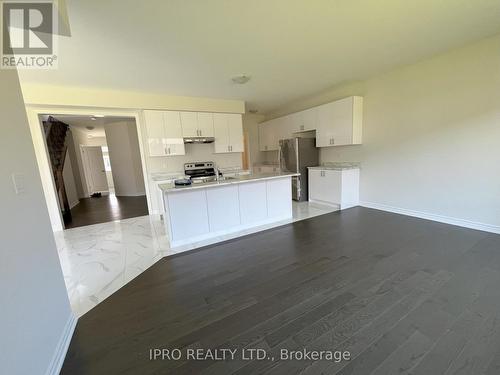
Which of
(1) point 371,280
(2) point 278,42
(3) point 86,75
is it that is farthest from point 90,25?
(1) point 371,280

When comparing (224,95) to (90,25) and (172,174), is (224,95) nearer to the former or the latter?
(172,174)

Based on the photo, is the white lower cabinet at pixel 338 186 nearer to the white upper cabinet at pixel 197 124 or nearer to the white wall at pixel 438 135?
the white wall at pixel 438 135

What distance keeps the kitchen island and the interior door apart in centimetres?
675

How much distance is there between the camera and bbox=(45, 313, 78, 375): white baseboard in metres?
1.32

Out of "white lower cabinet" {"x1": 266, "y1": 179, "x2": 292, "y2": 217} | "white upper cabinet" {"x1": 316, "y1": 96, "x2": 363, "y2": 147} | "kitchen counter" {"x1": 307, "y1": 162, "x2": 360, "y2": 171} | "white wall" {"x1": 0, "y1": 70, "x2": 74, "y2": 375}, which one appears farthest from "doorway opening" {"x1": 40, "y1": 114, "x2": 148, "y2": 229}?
"white upper cabinet" {"x1": 316, "y1": 96, "x2": 363, "y2": 147}

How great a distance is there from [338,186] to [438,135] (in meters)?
1.81

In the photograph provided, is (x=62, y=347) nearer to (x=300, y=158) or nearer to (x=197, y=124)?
(x=197, y=124)

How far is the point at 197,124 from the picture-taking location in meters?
4.95

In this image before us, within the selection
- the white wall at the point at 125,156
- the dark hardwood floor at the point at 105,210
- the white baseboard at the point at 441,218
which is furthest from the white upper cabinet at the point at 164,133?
the white baseboard at the point at 441,218

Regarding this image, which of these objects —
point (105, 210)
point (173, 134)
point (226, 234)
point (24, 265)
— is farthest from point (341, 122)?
point (105, 210)

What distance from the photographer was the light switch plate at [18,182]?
1245 millimetres

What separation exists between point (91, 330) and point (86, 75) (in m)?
3.55

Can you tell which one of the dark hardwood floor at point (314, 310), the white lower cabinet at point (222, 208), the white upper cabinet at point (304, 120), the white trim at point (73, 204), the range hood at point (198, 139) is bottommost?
the dark hardwood floor at point (314, 310)

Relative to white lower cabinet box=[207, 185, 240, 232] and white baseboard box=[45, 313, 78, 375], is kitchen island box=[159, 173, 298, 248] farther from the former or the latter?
white baseboard box=[45, 313, 78, 375]
